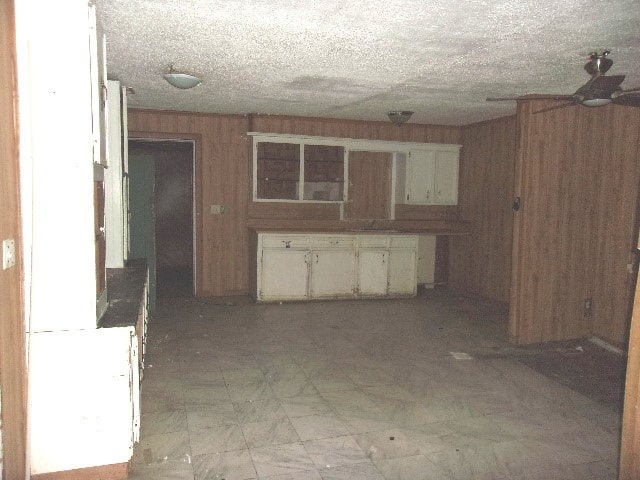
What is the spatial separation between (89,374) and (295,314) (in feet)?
11.6

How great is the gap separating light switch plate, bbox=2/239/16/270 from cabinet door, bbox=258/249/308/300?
4146mm

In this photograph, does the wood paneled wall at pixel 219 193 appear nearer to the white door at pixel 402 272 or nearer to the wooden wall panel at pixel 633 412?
the white door at pixel 402 272

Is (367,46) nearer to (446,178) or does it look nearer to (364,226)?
(364,226)

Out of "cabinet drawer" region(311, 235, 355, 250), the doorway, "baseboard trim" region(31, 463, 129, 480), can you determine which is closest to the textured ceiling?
"cabinet drawer" region(311, 235, 355, 250)

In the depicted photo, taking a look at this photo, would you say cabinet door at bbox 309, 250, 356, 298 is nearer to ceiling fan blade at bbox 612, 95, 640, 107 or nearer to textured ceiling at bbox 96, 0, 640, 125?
textured ceiling at bbox 96, 0, 640, 125

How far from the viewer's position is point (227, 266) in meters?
6.71

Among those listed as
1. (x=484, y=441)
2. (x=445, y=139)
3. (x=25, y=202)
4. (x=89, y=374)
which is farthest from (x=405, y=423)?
(x=445, y=139)

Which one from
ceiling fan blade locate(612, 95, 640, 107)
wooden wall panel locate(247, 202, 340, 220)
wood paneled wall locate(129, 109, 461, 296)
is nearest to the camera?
ceiling fan blade locate(612, 95, 640, 107)

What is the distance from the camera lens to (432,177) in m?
7.31

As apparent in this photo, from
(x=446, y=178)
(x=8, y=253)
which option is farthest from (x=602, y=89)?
(x=446, y=178)

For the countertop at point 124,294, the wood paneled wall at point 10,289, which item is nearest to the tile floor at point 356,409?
the wood paneled wall at point 10,289

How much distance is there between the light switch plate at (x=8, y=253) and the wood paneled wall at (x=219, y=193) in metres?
4.55

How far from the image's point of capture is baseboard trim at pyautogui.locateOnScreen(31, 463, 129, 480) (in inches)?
89.9

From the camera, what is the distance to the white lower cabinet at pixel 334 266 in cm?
620
